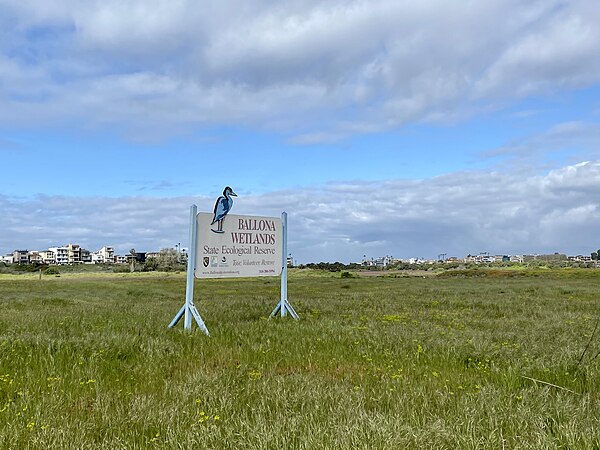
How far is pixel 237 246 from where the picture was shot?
14617 millimetres

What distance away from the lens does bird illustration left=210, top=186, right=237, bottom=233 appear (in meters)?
13.9

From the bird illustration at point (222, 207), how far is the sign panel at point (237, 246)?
31 millimetres

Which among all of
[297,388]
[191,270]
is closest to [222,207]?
[191,270]

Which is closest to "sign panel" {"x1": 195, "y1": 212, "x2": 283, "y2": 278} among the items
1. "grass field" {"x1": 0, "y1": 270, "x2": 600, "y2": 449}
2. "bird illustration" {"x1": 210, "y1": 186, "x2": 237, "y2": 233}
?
"bird illustration" {"x1": 210, "y1": 186, "x2": 237, "y2": 233}

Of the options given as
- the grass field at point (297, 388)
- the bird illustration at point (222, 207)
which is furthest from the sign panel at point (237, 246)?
the grass field at point (297, 388)

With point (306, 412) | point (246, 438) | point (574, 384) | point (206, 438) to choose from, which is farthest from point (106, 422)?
point (574, 384)

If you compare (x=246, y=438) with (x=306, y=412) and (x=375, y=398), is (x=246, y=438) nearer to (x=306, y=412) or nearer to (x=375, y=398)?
(x=306, y=412)

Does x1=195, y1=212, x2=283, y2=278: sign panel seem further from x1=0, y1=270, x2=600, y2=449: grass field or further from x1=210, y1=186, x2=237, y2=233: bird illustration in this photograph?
x1=0, y1=270, x2=600, y2=449: grass field

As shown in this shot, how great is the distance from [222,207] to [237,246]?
4.60 ft

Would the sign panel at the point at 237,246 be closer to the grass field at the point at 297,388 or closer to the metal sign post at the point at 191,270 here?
the metal sign post at the point at 191,270

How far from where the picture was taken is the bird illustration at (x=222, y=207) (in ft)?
45.7

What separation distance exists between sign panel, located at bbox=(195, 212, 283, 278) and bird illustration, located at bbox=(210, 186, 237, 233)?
31mm

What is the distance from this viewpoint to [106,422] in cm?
503

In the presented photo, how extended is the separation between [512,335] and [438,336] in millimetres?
1958
